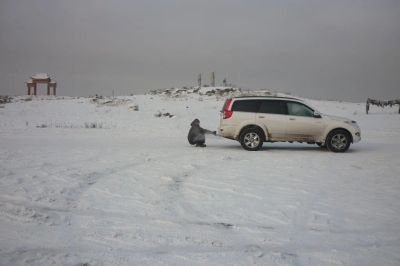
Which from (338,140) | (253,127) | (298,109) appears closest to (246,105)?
(253,127)

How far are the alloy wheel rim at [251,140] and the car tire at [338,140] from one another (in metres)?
2.46

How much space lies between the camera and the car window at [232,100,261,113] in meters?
13.8

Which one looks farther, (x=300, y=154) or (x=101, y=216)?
(x=300, y=154)

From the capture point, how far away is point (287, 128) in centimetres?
1359

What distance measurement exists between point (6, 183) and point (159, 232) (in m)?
3.89

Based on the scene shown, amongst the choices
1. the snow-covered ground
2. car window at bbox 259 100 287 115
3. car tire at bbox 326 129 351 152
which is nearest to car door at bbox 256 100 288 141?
car window at bbox 259 100 287 115

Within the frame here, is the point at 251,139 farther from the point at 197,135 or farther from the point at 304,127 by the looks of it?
the point at 197,135

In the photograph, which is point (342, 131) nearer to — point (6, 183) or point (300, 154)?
point (300, 154)

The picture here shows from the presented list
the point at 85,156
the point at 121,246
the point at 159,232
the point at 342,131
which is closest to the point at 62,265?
the point at 121,246

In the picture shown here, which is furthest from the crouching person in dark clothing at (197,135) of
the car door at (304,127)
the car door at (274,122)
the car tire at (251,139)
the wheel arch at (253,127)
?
the car door at (304,127)

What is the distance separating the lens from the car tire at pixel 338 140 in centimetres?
1348

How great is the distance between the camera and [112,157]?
11.1m

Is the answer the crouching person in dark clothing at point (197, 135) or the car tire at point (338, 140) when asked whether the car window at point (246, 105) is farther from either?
the car tire at point (338, 140)

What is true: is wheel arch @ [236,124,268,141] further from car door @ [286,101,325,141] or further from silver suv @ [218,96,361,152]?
car door @ [286,101,325,141]
